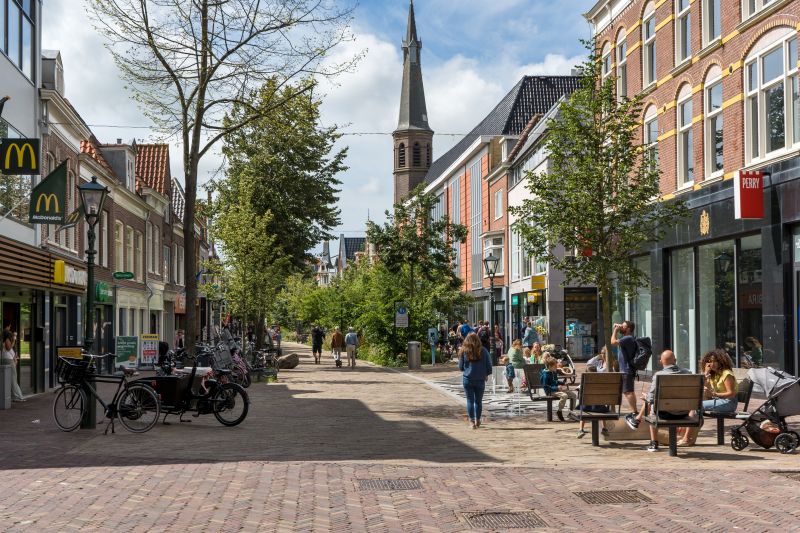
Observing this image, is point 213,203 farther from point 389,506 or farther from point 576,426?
point 389,506

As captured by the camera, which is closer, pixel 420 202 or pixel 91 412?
pixel 91 412

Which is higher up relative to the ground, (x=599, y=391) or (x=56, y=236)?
(x=56, y=236)

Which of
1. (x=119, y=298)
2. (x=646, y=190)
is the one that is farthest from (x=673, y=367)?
(x=119, y=298)

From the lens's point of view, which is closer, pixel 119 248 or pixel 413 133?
pixel 119 248

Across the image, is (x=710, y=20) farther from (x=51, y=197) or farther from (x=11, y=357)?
(x=11, y=357)

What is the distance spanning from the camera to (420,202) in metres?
42.6

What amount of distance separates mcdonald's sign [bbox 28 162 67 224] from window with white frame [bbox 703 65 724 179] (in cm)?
1433

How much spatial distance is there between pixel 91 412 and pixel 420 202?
2938 centimetres

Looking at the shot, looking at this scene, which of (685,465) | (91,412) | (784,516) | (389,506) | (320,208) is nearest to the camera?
(784,516)

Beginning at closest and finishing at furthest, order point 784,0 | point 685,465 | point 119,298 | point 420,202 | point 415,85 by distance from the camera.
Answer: point 685,465 < point 784,0 < point 119,298 < point 420,202 < point 415,85

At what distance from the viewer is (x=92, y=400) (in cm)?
1409

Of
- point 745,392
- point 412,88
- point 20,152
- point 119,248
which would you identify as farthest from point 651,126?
point 412,88

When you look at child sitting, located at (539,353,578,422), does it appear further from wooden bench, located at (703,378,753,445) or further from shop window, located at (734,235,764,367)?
shop window, located at (734,235,764,367)

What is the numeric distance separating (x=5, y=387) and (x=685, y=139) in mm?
16672
